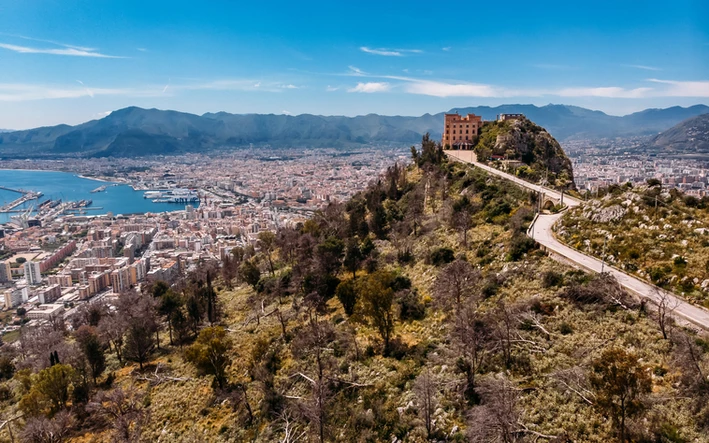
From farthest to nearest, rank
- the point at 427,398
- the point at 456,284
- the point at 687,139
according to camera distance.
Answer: the point at 687,139
the point at 456,284
the point at 427,398

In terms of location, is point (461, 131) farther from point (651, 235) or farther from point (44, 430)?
point (44, 430)

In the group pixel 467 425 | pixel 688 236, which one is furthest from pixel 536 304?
pixel 688 236

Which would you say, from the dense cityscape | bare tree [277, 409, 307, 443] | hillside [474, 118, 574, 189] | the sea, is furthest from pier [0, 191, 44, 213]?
bare tree [277, 409, 307, 443]

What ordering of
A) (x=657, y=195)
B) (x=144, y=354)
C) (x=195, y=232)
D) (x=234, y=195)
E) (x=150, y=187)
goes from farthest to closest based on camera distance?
(x=150, y=187)
(x=234, y=195)
(x=195, y=232)
(x=144, y=354)
(x=657, y=195)

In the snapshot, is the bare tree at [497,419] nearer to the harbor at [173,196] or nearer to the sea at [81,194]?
the sea at [81,194]

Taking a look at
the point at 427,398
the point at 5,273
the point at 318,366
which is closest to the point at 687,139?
the point at 318,366

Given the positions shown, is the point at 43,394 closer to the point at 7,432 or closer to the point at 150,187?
the point at 7,432

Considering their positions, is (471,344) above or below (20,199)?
above

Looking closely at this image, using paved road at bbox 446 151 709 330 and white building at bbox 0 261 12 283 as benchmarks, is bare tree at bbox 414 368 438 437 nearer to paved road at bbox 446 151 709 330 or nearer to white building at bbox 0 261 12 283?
paved road at bbox 446 151 709 330
